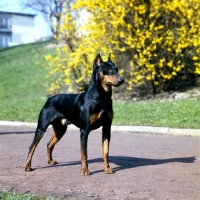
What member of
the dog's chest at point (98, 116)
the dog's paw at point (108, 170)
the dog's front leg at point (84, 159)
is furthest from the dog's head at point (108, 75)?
the dog's paw at point (108, 170)

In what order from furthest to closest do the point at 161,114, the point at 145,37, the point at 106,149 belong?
1. the point at 145,37
2. the point at 161,114
3. the point at 106,149

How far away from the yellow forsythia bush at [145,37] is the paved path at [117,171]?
708 cm

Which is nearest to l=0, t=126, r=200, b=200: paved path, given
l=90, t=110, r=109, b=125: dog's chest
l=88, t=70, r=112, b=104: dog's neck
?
l=90, t=110, r=109, b=125: dog's chest

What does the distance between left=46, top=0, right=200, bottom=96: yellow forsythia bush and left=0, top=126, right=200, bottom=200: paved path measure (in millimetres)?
7075

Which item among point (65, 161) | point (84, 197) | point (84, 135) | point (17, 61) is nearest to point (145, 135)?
point (65, 161)

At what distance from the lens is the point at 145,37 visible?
18.4m

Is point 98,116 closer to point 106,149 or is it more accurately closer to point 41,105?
point 106,149

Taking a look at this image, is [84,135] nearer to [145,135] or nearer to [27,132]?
[145,135]

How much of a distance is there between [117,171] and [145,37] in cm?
1127

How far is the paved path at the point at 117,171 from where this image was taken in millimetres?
6355

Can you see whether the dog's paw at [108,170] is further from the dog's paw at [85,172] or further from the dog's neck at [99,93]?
the dog's neck at [99,93]

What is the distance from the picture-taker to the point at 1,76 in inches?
1242

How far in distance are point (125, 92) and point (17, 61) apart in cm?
1674

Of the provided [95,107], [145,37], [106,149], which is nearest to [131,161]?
[106,149]
